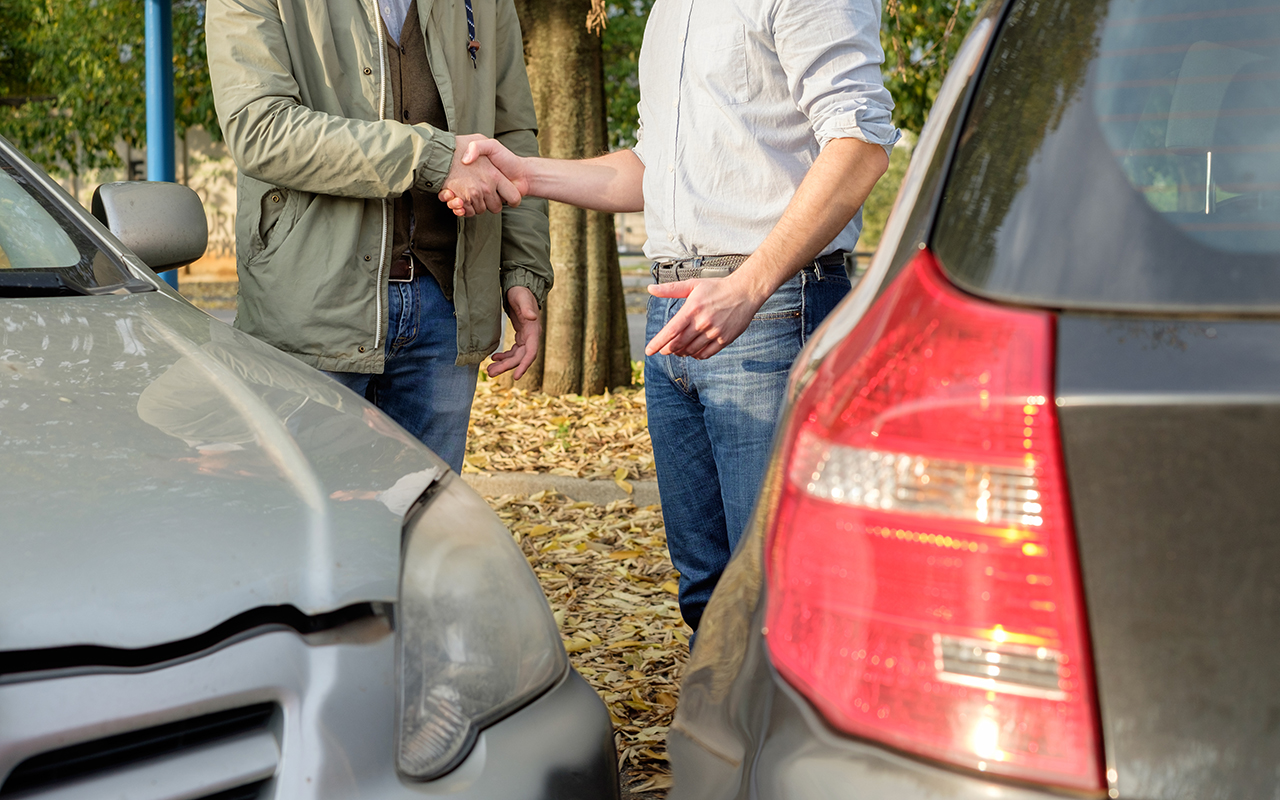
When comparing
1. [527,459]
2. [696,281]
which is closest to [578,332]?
[527,459]

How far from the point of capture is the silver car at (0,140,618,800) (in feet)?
4.05

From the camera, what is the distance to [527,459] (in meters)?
6.48

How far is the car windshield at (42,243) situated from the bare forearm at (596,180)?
1088 mm

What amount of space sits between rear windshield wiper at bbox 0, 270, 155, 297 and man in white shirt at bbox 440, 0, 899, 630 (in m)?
1.09

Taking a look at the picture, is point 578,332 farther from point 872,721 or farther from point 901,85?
point 872,721

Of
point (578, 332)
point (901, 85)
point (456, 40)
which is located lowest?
point (578, 332)

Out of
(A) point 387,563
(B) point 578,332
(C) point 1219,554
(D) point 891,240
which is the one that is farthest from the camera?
(B) point 578,332

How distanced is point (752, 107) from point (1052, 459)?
1584 millimetres

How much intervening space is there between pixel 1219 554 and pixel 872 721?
1.02ft

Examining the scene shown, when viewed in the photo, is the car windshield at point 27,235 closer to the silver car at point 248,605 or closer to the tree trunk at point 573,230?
the silver car at point 248,605

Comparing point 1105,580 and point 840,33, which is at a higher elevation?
point 840,33

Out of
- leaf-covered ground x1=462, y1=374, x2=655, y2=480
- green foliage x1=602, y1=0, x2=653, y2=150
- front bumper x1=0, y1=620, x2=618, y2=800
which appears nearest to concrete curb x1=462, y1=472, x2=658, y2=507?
leaf-covered ground x1=462, y1=374, x2=655, y2=480

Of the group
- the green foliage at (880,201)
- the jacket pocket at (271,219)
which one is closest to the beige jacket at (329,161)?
the jacket pocket at (271,219)

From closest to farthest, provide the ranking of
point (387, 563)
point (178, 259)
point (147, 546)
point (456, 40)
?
point (147, 546) → point (387, 563) → point (178, 259) → point (456, 40)
